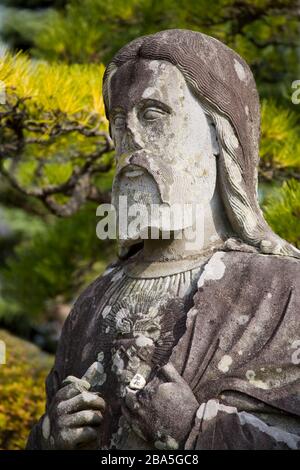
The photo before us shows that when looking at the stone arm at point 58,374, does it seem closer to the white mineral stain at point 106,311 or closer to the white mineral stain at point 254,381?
the white mineral stain at point 106,311

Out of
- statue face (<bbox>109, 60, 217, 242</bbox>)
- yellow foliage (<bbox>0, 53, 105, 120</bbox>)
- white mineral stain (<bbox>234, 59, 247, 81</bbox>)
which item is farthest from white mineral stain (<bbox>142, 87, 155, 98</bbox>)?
yellow foliage (<bbox>0, 53, 105, 120</bbox>)

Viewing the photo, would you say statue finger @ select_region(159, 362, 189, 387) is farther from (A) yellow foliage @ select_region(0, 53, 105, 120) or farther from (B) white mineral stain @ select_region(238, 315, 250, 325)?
(A) yellow foliage @ select_region(0, 53, 105, 120)

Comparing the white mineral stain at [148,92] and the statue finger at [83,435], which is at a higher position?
the white mineral stain at [148,92]

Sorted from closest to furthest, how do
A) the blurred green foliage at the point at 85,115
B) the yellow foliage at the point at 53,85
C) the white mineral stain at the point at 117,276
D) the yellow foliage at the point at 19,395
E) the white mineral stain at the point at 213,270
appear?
the white mineral stain at the point at 213,270
the white mineral stain at the point at 117,276
the yellow foliage at the point at 53,85
the blurred green foliage at the point at 85,115
the yellow foliage at the point at 19,395

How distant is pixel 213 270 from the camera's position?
297cm

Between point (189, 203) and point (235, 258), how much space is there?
0.67ft

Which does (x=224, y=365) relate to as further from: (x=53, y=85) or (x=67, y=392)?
(x=53, y=85)

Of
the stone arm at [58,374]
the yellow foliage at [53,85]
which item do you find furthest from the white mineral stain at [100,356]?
the yellow foliage at [53,85]

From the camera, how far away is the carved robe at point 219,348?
2.74 metres

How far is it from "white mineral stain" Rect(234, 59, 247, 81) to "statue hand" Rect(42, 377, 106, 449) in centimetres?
100

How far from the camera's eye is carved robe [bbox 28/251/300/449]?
274 centimetres

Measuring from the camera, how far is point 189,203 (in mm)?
3051

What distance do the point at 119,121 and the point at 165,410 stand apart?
2.89 ft
